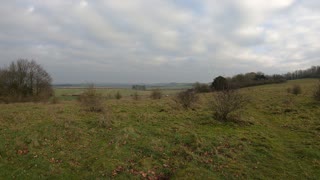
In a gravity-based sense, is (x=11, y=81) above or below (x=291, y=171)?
above

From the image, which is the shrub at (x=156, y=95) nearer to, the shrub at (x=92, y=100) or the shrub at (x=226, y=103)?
the shrub at (x=92, y=100)

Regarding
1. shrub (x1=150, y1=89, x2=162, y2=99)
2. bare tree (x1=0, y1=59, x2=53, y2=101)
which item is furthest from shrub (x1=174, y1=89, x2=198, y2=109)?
bare tree (x1=0, y1=59, x2=53, y2=101)

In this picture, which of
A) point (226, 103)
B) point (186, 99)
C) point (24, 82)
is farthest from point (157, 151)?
point (24, 82)

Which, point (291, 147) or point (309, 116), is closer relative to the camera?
point (291, 147)

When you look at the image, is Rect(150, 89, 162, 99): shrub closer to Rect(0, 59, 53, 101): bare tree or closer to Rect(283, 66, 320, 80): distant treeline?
Rect(0, 59, 53, 101): bare tree

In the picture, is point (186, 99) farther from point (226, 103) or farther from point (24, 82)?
point (24, 82)

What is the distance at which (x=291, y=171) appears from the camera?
8258mm

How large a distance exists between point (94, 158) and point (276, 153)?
7004mm

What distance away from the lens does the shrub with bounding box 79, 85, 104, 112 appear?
71.6 feet

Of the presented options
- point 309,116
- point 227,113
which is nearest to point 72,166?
point 227,113

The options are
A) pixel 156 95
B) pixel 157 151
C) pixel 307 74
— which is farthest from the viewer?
pixel 307 74

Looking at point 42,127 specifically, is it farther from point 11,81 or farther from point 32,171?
point 11,81

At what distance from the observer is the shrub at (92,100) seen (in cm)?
2183

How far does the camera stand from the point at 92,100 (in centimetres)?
2191
